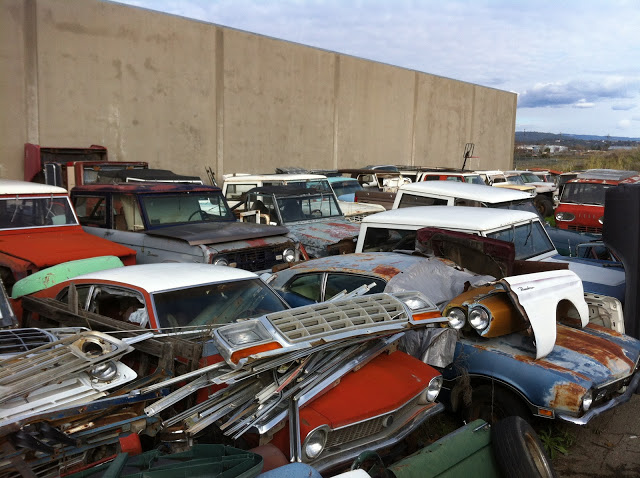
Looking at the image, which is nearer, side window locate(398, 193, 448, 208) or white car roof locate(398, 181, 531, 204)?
white car roof locate(398, 181, 531, 204)

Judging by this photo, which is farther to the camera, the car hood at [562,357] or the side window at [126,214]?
the side window at [126,214]

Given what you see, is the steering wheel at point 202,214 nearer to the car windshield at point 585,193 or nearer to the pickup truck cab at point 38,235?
the pickup truck cab at point 38,235

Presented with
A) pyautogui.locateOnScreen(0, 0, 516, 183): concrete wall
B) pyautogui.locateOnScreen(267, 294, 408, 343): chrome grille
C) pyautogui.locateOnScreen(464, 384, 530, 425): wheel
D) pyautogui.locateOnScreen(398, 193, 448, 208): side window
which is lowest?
pyautogui.locateOnScreen(464, 384, 530, 425): wheel

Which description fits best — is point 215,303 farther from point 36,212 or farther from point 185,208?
point 36,212

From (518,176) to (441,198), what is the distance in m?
12.5

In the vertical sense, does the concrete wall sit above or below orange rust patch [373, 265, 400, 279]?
above

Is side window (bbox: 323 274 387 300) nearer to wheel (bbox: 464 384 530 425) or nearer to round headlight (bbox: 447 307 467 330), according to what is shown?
round headlight (bbox: 447 307 467 330)

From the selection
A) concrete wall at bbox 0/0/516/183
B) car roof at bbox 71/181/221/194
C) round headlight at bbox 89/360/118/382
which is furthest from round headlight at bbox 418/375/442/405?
concrete wall at bbox 0/0/516/183

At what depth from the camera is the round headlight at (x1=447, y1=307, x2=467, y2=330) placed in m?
4.98

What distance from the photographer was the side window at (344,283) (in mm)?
5578

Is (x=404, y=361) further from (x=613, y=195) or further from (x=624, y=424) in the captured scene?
(x=613, y=195)

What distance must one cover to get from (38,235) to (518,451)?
6802 mm

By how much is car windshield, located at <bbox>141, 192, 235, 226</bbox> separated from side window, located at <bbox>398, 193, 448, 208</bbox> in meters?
2.75

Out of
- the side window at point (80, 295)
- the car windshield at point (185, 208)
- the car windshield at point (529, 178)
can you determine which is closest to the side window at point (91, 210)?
the car windshield at point (185, 208)
